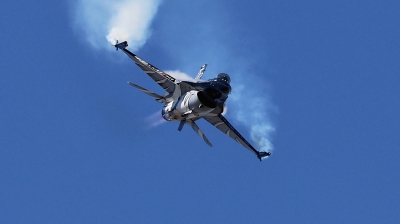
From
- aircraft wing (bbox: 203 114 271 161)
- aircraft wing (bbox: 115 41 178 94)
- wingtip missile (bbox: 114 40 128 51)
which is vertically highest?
wingtip missile (bbox: 114 40 128 51)

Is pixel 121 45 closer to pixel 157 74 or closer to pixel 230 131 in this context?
pixel 157 74

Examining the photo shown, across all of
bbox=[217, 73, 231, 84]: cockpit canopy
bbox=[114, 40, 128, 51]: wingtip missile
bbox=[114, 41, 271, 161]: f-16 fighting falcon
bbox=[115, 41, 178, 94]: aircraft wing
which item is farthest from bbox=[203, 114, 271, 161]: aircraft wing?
bbox=[114, 40, 128, 51]: wingtip missile

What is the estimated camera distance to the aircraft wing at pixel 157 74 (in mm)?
90500

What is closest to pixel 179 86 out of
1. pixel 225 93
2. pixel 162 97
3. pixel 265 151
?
pixel 162 97

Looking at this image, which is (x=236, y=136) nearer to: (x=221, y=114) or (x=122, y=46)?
(x=221, y=114)

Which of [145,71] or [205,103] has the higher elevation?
[145,71]

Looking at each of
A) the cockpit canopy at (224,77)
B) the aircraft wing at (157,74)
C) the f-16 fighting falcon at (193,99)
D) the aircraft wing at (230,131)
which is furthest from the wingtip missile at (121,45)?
the aircraft wing at (230,131)

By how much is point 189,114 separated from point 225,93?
7.76m

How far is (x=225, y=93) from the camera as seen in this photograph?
80875mm

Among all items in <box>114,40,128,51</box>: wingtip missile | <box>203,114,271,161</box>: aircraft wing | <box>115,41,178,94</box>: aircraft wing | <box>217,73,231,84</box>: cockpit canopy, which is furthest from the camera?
<box>203,114,271,161</box>: aircraft wing

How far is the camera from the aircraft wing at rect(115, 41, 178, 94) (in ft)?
297

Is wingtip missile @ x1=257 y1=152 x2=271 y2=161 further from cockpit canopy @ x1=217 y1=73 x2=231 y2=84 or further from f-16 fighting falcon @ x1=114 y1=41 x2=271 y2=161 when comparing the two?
cockpit canopy @ x1=217 y1=73 x2=231 y2=84

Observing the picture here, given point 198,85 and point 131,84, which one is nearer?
point 198,85

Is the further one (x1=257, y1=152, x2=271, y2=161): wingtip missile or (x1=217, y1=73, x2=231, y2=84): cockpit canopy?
(x1=257, y1=152, x2=271, y2=161): wingtip missile
